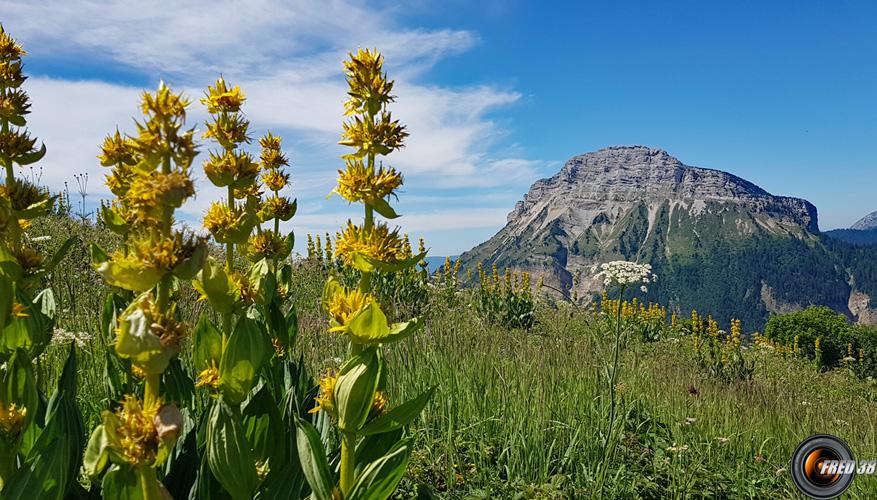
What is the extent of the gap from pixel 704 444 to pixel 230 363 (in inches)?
180

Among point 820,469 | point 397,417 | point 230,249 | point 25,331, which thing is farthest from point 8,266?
point 820,469

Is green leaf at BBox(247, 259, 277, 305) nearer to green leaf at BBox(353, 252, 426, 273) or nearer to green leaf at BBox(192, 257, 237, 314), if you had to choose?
green leaf at BBox(192, 257, 237, 314)

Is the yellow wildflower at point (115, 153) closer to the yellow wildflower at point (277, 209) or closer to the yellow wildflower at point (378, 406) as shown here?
the yellow wildflower at point (277, 209)

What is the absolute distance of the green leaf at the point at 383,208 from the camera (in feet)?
6.37

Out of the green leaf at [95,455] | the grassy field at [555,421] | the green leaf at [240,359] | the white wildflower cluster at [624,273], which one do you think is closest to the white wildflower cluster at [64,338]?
the grassy field at [555,421]

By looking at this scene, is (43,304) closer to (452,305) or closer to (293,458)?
(293,458)

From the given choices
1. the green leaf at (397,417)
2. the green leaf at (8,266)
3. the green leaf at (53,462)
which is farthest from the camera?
the green leaf at (397,417)

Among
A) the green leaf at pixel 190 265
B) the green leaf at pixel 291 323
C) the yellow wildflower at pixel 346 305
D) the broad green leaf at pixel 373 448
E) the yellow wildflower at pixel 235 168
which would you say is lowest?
the broad green leaf at pixel 373 448

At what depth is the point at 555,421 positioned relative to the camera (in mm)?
4395

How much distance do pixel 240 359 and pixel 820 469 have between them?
14.7ft

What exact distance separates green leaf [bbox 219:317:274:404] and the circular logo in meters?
4.11

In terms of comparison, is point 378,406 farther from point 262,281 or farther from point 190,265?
point 190,265

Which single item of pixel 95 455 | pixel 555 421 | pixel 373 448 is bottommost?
pixel 555 421

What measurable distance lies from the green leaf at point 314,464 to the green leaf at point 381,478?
9cm
